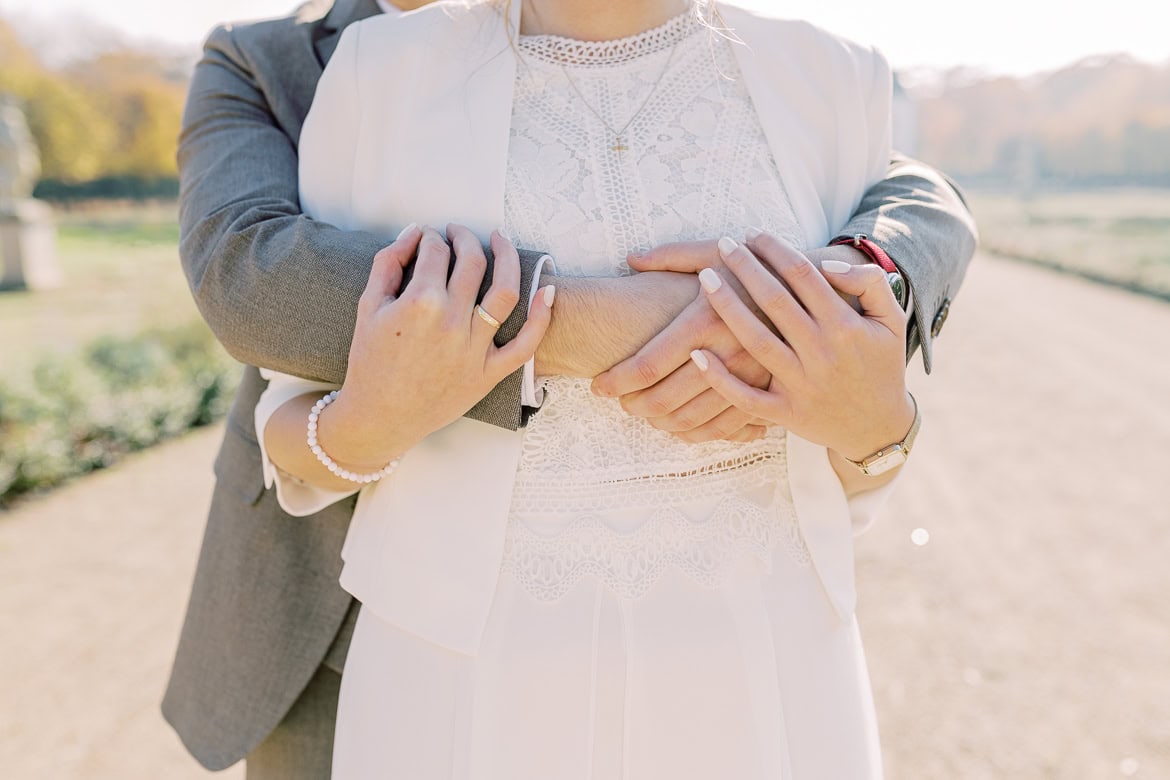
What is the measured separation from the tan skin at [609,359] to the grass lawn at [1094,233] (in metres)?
11.8

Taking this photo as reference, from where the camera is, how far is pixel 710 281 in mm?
1232

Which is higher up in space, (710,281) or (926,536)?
(710,281)

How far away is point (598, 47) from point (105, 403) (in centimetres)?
797

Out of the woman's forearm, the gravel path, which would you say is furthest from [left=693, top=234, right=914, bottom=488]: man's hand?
the gravel path

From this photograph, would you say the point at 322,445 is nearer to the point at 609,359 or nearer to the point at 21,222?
the point at 609,359

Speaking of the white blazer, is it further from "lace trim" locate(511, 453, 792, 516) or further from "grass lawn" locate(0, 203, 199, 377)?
"grass lawn" locate(0, 203, 199, 377)

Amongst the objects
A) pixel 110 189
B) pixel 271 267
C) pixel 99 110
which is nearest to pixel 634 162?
pixel 271 267

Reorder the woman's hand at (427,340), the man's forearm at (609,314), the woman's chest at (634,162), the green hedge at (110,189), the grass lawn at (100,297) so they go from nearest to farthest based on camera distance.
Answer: the woman's hand at (427,340), the man's forearm at (609,314), the woman's chest at (634,162), the grass lawn at (100,297), the green hedge at (110,189)

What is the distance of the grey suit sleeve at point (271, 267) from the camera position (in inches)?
52.2

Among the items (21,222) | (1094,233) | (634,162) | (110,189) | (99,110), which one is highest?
(634,162)

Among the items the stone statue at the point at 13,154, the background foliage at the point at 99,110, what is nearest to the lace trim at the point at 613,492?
the stone statue at the point at 13,154

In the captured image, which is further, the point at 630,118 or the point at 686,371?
the point at 630,118

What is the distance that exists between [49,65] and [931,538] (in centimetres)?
3117

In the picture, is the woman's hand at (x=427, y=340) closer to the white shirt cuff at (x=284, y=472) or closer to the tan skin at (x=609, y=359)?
the tan skin at (x=609, y=359)
